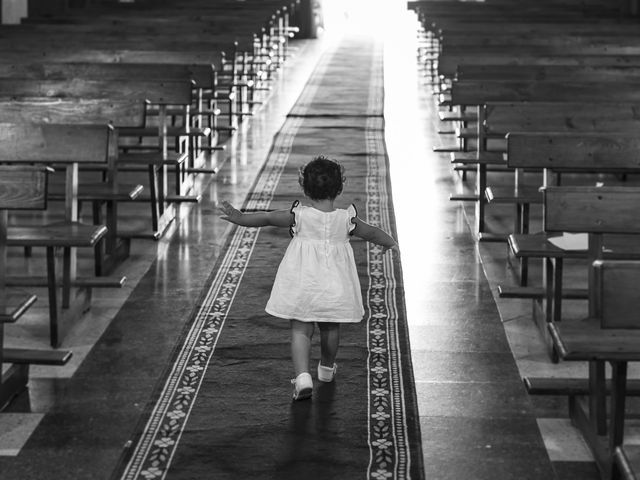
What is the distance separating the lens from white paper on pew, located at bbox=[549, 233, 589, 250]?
19.2ft

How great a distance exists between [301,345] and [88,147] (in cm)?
205

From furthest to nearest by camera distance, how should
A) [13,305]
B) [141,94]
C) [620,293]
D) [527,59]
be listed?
[527,59] < [141,94] < [13,305] < [620,293]

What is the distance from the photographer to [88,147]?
645 centimetres

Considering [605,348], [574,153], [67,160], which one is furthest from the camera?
[574,153]

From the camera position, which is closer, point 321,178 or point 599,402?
point 599,402

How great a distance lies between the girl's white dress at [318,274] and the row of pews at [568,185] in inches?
29.6

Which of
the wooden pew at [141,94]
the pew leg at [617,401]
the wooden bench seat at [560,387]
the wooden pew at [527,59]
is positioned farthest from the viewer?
the wooden pew at [527,59]

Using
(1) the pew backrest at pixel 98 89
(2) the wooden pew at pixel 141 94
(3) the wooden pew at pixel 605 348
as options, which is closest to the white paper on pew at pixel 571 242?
(3) the wooden pew at pixel 605 348

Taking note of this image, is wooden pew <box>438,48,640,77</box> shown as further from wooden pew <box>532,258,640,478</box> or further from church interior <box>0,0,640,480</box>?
wooden pew <box>532,258,640,478</box>

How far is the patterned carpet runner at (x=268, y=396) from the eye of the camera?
434 centimetres

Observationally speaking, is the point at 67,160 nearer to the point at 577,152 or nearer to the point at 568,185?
the point at 577,152

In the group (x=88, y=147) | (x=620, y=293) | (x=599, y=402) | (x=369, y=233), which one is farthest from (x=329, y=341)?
(x=88, y=147)

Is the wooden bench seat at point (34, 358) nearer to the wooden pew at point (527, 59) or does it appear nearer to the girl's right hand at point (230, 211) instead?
the girl's right hand at point (230, 211)

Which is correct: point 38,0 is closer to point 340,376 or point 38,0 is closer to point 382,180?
point 382,180
